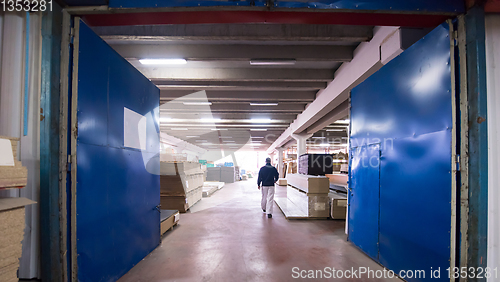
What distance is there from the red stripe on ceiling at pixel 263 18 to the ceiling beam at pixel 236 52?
230 centimetres

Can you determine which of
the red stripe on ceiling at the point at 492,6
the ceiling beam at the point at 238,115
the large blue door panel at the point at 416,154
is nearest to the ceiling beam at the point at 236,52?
the large blue door panel at the point at 416,154

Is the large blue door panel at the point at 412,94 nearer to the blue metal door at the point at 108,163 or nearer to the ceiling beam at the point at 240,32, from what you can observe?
the ceiling beam at the point at 240,32

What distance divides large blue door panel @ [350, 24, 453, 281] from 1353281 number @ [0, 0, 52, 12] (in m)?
4.25

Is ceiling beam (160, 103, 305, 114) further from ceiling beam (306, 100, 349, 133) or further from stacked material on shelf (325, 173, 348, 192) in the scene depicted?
stacked material on shelf (325, 173, 348, 192)

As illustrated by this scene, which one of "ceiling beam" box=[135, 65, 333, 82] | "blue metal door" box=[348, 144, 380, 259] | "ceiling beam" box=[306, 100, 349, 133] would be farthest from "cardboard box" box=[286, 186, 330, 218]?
→ "ceiling beam" box=[135, 65, 333, 82]

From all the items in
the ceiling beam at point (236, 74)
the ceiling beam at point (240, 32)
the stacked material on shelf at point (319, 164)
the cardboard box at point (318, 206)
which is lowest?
the cardboard box at point (318, 206)

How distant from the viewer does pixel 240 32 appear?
417cm

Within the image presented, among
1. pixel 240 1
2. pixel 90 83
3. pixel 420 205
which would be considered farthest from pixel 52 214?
pixel 420 205

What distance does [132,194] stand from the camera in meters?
3.41

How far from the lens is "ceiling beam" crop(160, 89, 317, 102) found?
302 inches

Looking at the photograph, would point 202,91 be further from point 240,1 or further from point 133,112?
point 240,1

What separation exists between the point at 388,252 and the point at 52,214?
168 inches

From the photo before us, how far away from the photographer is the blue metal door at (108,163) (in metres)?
2.43

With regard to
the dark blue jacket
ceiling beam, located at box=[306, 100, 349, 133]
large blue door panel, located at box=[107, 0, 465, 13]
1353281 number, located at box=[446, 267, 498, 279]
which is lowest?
1353281 number, located at box=[446, 267, 498, 279]
